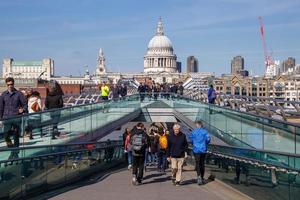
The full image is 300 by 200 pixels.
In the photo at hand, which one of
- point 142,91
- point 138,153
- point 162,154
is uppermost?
point 142,91

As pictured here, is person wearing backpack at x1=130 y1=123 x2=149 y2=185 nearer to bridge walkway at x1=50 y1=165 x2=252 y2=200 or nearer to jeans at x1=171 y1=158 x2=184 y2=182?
bridge walkway at x1=50 y1=165 x2=252 y2=200

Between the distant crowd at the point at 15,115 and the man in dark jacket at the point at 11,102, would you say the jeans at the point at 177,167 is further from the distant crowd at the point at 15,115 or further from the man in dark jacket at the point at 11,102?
the man in dark jacket at the point at 11,102

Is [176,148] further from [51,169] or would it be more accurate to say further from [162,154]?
[51,169]

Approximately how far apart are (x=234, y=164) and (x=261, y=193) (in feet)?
6.67

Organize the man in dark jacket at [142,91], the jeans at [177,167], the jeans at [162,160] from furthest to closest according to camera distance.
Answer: the man in dark jacket at [142,91] < the jeans at [162,160] < the jeans at [177,167]

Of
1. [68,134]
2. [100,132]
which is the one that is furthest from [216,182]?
[100,132]

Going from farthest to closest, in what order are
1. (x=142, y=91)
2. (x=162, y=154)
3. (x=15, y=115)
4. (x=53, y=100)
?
(x=142, y=91), (x=53, y=100), (x=162, y=154), (x=15, y=115)

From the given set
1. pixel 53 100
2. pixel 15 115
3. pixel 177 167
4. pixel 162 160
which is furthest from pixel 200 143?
pixel 53 100

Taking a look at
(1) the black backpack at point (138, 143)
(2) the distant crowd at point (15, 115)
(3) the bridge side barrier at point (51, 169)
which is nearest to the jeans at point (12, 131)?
(2) the distant crowd at point (15, 115)

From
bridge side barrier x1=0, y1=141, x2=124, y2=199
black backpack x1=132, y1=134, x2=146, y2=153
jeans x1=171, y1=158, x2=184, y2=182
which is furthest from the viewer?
black backpack x1=132, y1=134, x2=146, y2=153

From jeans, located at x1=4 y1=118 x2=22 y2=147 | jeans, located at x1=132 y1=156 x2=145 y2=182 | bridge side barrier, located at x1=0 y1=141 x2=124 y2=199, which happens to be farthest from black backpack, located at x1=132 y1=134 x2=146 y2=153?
jeans, located at x1=4 y1=118 x2=22 y2=147

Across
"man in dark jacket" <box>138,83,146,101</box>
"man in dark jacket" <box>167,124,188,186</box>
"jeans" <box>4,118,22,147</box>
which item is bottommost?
"man in dark jacket" <box>167,124,188,186</box>

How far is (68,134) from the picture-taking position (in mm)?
16516

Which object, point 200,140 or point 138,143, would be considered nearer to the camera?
point 200,140
